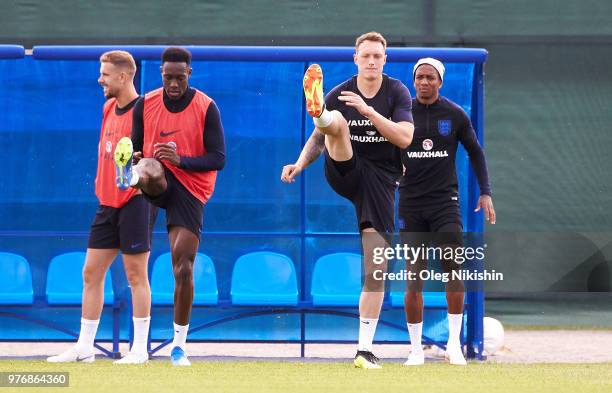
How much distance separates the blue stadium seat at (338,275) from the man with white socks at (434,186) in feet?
3.85

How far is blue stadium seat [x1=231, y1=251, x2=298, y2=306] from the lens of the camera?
31.2ft

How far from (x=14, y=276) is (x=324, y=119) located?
3.37 metres

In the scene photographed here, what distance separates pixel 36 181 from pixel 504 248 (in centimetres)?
427

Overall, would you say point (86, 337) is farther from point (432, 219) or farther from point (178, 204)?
point (432, 219)

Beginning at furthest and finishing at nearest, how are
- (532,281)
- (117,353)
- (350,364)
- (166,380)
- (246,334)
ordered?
(532,281), (246,334), (117,353), (350,364), (166,380)

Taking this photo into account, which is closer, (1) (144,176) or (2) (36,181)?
(1) (144,176)

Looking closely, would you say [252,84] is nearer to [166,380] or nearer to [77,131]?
Result: [77,131]

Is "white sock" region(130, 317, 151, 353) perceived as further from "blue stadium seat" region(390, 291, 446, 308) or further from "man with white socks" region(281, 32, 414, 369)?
"blue stadium seat" region(390, 291, 446, 308)

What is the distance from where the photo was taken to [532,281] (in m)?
11.6

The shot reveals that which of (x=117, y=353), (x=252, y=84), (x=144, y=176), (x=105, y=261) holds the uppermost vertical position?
(x=252, y=84)

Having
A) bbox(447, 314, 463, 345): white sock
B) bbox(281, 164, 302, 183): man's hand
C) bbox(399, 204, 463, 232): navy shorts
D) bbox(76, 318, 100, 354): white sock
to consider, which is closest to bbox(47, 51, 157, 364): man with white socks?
bbox(76, 318, 100, 354): white sock

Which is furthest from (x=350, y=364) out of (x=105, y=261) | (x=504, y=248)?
(x=504, y=248)

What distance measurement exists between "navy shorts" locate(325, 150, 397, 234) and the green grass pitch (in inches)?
33.7

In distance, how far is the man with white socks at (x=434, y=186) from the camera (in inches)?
327
